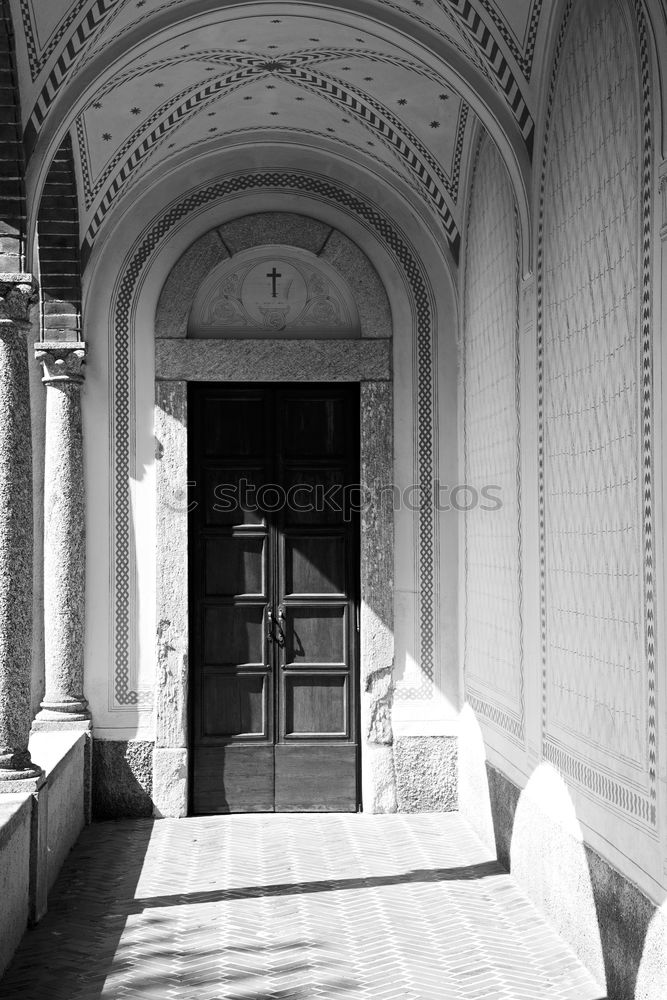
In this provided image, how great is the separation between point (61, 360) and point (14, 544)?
→ 265cm

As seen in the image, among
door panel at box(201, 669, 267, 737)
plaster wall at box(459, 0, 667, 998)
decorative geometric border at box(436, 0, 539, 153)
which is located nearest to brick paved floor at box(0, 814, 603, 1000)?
plaster wall at box(459, 0, 667, 998)

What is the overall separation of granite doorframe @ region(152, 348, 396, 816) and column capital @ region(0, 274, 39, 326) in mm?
2629

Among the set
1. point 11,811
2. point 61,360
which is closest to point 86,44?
point 61,360

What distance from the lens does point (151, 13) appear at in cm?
580

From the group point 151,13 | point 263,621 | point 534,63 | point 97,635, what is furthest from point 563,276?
point 97,635

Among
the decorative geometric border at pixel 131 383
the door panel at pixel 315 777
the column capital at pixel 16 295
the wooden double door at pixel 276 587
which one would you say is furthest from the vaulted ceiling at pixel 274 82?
the door panel at pixel 315 777

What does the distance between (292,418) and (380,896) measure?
140 inches

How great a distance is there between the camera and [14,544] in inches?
215

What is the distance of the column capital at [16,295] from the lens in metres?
5.29

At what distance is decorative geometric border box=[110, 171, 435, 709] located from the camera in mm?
7973

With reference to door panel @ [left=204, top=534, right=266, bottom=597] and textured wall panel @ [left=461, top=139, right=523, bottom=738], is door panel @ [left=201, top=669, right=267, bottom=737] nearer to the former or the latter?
door panel @ [left=204, top=534, right=266, bottom=597]

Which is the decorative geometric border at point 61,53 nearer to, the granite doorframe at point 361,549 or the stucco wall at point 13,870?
the granite doorframe at point 361,549

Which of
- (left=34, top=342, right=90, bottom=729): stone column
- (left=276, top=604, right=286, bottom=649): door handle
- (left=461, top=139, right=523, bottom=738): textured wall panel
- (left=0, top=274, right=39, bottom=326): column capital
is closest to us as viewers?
(left=0, top=274, right=39, bottom=326): column capital

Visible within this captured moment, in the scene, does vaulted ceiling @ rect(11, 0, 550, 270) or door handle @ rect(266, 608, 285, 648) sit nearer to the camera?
vaulted ceiling @ rect(11, 0, 550, 270)
